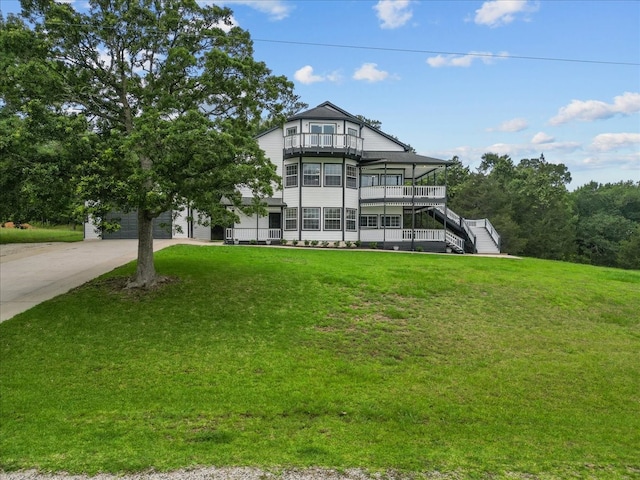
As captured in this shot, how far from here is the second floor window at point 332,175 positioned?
26.7 m

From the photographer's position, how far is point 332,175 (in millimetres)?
26766

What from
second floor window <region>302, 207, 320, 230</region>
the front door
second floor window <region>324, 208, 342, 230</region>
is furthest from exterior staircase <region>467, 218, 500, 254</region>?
the front door

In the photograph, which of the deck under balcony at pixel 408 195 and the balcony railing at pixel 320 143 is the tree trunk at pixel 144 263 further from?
the deck under balcony at pixel 408 195

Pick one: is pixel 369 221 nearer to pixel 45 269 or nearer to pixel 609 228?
pixel 45 269

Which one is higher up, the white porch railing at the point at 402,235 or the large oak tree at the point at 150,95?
the large oak tree at the point at 150,95

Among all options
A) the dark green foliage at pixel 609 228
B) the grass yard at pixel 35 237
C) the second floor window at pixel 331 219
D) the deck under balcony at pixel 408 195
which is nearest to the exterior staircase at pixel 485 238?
the deck under balcony at pixel 408 195

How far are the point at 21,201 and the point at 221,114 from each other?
5152 mm

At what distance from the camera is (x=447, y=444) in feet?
16.2

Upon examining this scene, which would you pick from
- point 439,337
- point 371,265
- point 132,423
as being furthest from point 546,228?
point 132,423

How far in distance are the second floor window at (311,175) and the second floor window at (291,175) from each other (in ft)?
1.78

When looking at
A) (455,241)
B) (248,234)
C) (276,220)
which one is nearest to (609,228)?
(455,241)

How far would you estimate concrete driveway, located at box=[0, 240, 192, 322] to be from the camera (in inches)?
436

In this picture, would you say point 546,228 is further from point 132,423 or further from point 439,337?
point 132,423

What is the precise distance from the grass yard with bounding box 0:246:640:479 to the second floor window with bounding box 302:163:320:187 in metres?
14.2
